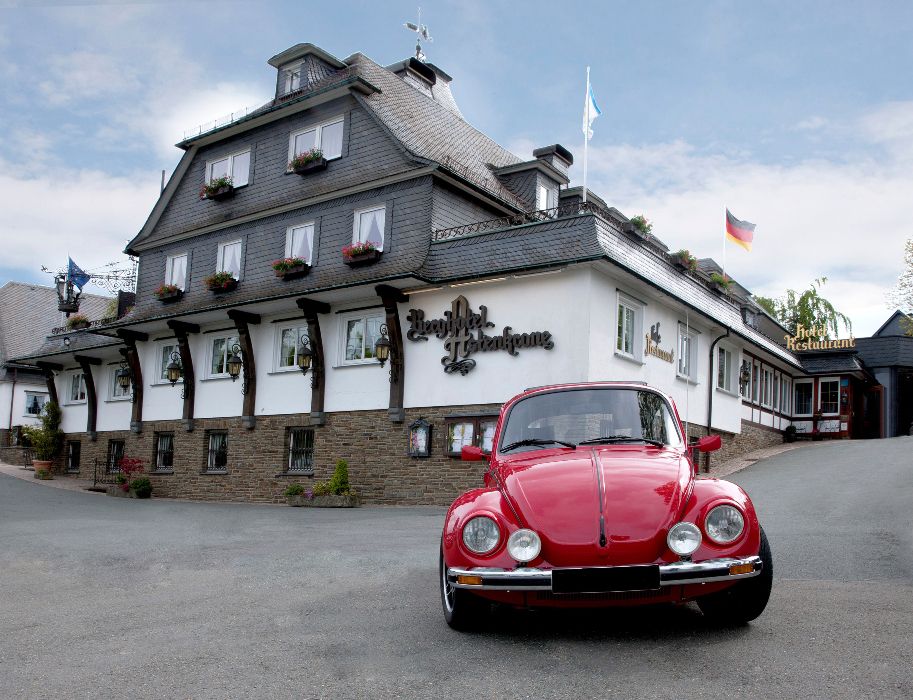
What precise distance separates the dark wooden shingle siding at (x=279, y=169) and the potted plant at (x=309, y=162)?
0.20m

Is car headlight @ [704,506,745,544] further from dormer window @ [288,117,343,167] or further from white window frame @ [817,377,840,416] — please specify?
white window frame @ [817,377,840,416]

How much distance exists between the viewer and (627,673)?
4883mm

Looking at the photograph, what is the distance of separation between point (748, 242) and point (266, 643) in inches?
1032

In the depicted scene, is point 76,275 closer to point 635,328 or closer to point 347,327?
point 347,327

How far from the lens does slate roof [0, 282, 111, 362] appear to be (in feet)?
157

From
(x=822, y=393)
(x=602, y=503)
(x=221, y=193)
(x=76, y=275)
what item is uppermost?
(x=221, y=193)

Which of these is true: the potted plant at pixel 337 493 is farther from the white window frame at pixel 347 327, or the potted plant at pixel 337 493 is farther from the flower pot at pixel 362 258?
the flower pot at pixel 362 258

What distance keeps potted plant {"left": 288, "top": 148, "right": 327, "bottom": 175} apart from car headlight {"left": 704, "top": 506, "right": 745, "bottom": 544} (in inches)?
771

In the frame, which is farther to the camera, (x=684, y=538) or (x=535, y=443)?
(x=535, y=443)

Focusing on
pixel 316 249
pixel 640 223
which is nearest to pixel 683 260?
pixel 640 223

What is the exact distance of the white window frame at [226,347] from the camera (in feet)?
83.1

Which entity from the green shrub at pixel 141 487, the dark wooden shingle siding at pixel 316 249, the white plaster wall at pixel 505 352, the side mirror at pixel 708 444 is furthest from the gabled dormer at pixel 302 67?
the side mirror at pixel 708 444

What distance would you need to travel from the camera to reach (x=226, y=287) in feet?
82.3

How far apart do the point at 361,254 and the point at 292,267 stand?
250 centimetres
